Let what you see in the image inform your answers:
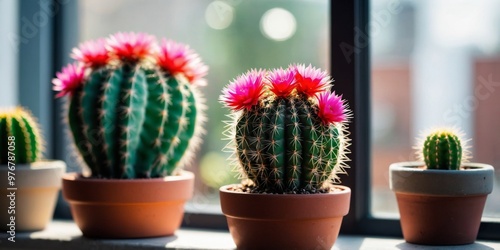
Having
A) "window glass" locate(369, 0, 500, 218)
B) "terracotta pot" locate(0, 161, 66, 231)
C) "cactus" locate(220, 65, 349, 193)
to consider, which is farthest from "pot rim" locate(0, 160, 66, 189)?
"window glass" locate(369, 0, 500, 218)

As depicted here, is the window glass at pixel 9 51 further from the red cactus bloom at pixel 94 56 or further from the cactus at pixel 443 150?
the cactus at pixel 443 150

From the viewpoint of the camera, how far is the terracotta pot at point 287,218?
1.10 m

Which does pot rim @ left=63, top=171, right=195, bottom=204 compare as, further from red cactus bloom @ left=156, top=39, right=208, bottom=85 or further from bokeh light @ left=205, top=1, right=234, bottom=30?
bokeh light @ left=205, top=1, right=234, bottom=30

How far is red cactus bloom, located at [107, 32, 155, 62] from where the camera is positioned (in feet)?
4.47

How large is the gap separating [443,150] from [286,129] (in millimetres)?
307

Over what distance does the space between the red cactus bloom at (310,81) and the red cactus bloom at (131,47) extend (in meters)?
0.38

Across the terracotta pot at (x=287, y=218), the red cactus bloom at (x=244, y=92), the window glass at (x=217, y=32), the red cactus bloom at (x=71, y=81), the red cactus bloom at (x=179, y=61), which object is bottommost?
Result: the terracotta pot at (x=287, y=218)

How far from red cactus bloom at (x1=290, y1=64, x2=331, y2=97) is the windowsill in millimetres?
322

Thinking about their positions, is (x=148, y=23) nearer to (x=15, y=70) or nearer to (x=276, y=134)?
(x=15, y=70)

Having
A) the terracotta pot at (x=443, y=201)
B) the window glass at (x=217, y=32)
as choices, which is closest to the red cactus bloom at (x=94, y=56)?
the window glass at (x=217, y=32)

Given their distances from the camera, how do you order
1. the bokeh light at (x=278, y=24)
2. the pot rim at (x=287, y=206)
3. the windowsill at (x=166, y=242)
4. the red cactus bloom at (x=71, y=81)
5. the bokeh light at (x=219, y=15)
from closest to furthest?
the pot rim at (x=287, y=206) < the windowsill at (x=166, y=242) < the red cactus bloom at (x=71, y=81) < the bokeh light at (x=219, y=15) < the bokeh light at (x=278, y=24)

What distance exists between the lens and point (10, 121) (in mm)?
1396

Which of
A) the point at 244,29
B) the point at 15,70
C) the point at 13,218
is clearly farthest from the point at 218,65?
the point at 13,218

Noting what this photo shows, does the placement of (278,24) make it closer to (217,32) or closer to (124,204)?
(217,32)
